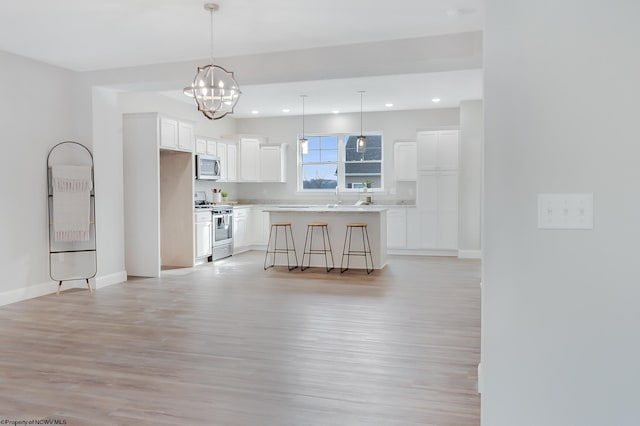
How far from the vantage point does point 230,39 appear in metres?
5.04

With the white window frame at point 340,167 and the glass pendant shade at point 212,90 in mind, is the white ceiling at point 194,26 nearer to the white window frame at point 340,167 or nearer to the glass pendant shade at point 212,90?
the glass pendant shade at point 212,90

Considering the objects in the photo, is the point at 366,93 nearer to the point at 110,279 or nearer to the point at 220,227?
the point at 220,227

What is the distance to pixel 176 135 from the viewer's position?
742 centimetres

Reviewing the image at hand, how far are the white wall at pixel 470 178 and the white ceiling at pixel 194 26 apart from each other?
3.97 m

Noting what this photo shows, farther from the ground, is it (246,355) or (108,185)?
(108,185)

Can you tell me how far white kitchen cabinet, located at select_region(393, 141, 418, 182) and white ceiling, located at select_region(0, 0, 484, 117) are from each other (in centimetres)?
452

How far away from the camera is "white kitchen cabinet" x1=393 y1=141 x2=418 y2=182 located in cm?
941

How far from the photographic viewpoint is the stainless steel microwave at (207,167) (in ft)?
26.9

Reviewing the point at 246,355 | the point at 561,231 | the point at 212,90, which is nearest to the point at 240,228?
the point at 212,90

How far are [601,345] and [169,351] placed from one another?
9.91ft

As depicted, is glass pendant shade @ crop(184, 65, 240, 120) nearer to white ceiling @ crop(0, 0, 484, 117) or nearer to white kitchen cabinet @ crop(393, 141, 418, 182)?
white ceiling @ crop(0, 0, 484, 117)

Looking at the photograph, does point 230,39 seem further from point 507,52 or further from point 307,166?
point 307,166

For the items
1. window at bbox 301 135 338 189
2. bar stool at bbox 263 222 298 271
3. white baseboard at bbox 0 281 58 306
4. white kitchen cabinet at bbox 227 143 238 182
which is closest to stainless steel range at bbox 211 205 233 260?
white kitchen cabinet at bbox 227 143 238 182

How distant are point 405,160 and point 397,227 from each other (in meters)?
1.35
